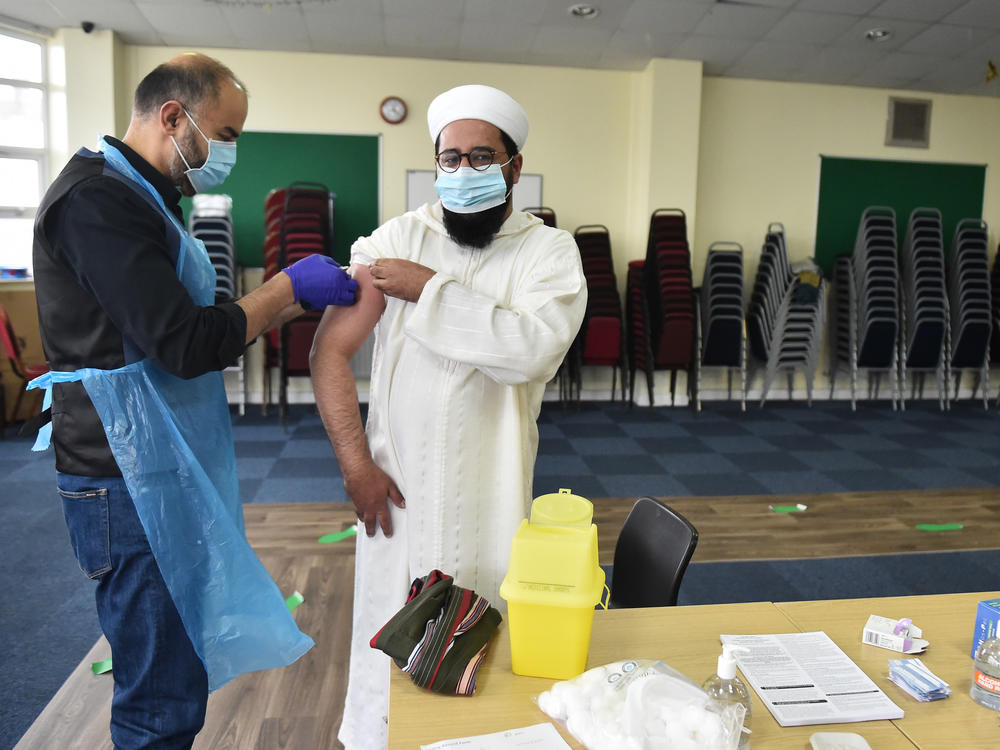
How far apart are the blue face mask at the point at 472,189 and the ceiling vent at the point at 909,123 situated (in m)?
6.61

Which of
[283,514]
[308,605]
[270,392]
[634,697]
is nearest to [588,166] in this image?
[270,392]

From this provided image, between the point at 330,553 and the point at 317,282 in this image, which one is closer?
the point at 317,282

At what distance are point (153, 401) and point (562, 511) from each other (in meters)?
0.74

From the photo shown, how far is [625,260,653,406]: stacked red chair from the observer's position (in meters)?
6.07

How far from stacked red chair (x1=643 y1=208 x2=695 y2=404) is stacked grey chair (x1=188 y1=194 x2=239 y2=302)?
11.0 ft

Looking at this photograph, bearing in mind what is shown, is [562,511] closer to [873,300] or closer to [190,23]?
[190,23]

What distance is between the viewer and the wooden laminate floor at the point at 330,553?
1.95 m

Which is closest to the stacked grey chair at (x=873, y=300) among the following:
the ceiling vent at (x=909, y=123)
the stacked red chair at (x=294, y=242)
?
the ceiling vent at (x=909, y=123)

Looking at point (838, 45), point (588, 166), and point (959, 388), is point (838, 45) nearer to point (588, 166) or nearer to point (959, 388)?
point (588, 166)

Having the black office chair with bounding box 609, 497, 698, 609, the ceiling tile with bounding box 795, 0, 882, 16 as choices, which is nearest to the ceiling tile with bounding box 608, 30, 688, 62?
the ceiling tile with bounding box 795, 0, 882, 16

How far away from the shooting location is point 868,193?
6.79 m

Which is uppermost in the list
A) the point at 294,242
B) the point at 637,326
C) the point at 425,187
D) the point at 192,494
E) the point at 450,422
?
the point at 425,187

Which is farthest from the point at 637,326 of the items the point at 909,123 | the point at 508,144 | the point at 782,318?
the point at 508,144

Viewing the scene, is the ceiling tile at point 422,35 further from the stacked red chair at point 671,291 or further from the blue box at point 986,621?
the blue box at point 986,621
